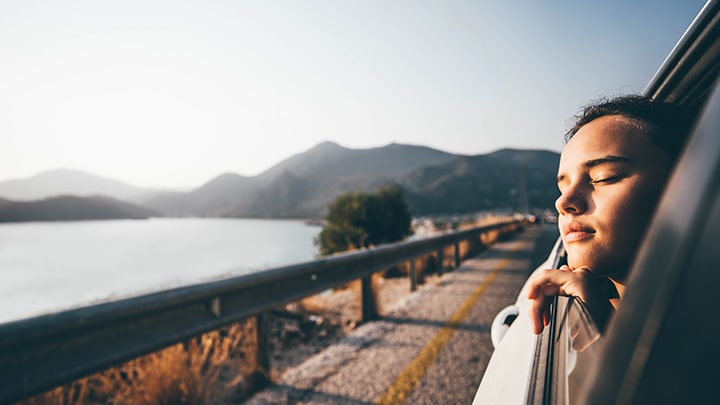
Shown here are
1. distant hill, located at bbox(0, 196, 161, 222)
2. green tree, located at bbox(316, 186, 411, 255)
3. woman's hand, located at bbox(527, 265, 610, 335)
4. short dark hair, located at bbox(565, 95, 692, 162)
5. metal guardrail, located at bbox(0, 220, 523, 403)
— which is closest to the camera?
woman's hand, located at bbox(527, 265, 610, 335)

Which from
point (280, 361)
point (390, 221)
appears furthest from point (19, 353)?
point (390, 221)

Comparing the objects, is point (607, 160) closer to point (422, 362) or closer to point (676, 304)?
point (676, 304)

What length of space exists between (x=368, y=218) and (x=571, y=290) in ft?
54.6

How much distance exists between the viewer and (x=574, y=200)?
48.0 inches

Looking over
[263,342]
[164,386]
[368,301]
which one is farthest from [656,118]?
[368,301]

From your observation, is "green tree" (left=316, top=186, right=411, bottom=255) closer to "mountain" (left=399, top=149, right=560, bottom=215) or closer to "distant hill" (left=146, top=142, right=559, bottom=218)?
"distant hill" (left=146, top=142, right=559, bottom=218)

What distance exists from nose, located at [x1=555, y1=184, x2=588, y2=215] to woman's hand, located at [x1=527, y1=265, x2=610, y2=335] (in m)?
0.18

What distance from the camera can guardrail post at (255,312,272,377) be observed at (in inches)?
144

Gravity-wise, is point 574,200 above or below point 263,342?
above

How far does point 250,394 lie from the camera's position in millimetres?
3479

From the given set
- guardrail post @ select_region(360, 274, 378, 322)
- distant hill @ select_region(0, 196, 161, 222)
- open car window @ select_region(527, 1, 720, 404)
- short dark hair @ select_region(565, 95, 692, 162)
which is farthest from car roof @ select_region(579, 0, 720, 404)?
distant hill @ select_region(0, 196, 161, 222)

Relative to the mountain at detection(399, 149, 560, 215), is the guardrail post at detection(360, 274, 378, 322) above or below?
below

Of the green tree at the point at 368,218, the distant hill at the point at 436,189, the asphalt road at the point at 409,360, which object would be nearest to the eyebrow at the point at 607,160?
the asphalt road at the point at 409,360

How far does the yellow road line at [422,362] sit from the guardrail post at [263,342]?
1.11 metres
